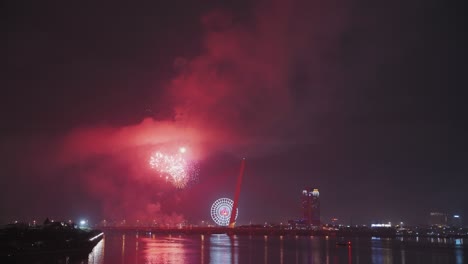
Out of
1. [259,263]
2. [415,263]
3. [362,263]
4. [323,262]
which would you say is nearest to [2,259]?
[259,263]

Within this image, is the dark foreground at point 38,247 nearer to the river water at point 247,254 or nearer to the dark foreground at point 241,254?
the dark foreground at point 241,254

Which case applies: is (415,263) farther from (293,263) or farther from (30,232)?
(30,232)

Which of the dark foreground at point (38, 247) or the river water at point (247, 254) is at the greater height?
the dark foreground at point (38, 247)

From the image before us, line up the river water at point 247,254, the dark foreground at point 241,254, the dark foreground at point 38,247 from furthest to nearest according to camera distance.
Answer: the river water at point 247,254 < the dark foreground at point 241,254 < the dark foreground at point 38,247

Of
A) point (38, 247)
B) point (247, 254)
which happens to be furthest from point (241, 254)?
point (38, 247)

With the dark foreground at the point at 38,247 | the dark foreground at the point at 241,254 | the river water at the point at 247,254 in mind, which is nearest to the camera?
the dark foreground at the point at 38,247

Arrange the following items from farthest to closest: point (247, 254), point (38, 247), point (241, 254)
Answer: point (247, 254), point (241, 254), point (38, 247)

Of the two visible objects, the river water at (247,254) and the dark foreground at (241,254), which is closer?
the dark foreground at (241,254)

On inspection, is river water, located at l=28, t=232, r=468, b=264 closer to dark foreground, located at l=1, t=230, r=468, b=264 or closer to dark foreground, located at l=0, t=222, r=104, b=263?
dark foreground, located at l=1, t=230, r=468, b=264

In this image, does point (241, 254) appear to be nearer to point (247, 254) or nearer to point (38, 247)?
point (247, 254)

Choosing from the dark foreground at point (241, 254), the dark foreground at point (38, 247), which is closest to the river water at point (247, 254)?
the dark foreground at point (241, 254)

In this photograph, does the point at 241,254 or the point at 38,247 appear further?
the point at 241,254
